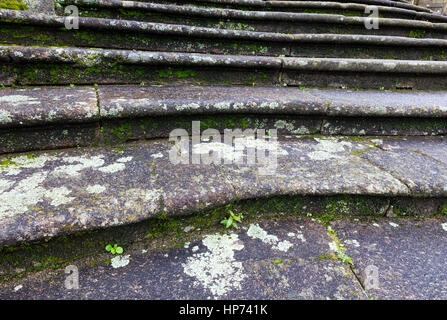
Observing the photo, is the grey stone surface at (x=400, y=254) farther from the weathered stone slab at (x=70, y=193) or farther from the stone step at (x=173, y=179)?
the weathered stone slab at (x=70, y=193)

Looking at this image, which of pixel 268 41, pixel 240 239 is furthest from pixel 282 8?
pixel 240 239

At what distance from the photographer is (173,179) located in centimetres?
135

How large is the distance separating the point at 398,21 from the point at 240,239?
13.1 ft

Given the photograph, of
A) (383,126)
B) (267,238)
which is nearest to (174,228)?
(267,238)

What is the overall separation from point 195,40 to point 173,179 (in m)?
1.90

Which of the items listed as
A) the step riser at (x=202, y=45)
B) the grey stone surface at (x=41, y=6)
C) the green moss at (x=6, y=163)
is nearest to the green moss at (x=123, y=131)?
the green moss at (x=6, y=163)

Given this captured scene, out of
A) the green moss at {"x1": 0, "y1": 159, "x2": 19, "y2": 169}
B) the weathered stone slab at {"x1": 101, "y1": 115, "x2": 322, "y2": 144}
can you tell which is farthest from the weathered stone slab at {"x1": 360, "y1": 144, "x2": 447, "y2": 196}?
the green moss at {"x1": 0, "y1": 159, "x2": 19, "y2": 169}

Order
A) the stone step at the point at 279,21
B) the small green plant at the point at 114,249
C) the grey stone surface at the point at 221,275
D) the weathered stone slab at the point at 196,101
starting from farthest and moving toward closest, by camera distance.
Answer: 1. the stone step at the point at 279,21
2. the weathered stone slab at the point at 196,101
3. the small green plant at the point at 114,249
4. the grey stone surface at the point at 221,275

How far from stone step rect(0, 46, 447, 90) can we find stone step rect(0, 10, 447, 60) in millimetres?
416

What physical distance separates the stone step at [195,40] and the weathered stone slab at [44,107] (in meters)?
0.72

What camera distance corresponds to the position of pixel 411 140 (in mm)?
2047

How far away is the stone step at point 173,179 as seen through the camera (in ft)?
3.55

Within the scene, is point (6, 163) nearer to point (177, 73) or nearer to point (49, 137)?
point (49, 137)

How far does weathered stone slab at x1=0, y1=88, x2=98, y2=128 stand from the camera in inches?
55.4
